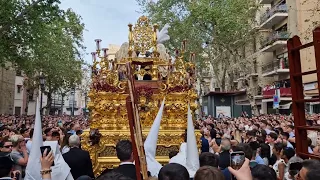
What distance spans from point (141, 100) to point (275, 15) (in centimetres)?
2454

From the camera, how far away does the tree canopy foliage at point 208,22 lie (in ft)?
92.9

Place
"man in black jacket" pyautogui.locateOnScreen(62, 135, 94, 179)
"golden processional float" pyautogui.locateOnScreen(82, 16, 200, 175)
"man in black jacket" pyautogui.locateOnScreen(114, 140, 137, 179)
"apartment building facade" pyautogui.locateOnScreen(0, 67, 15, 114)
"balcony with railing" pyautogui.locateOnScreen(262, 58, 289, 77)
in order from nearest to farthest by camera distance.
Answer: "man in black jacket" pyautogui.locateOnScreen(114, 140, 137, 179) < "man in black jacket" pyautogui.locateOnScreen(62, 135, 94, 179) < "golden processional float" pyautogui.locateOnScreen(82, 16, 200, 175) < "balcony with railing" pyautogui.locateOnScreen(262, 58, 289, 77) < "apartment building facade" pyautogui.locateOnScreen(0, 67, 15, 114)

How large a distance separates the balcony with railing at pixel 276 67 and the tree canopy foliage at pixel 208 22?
3.76 meters

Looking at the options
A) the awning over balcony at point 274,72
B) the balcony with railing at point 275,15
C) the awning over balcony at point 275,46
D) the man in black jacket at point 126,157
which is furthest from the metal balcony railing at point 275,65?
the man in black jacket at point 126,157

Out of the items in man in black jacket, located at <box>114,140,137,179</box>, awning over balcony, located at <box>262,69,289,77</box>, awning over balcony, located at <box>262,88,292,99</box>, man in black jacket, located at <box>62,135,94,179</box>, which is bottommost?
man in black jacket, located at <box>62,135,94,179</box>

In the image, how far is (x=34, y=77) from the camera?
31.6m

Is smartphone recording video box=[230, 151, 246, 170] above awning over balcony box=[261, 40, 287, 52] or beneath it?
beneath

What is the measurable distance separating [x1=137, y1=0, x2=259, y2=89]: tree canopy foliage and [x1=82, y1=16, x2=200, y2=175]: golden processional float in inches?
729

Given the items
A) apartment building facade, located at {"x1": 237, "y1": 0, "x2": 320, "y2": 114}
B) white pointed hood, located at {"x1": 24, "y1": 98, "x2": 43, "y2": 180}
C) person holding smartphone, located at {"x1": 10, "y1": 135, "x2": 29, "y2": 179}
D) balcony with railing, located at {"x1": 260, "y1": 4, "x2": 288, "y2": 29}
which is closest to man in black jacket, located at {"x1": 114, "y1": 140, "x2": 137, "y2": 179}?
white pointed hood, located at {"x1": 24, "y1": 98, "x2": 43, "y2": 180}

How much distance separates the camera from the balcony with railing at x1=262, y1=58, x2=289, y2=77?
102 ft

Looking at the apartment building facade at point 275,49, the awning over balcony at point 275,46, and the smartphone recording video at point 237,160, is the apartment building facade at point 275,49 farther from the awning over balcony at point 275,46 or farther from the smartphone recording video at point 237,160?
the smartphone recording video at point 237,160

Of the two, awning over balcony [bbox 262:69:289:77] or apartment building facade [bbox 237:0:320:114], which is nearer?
apartment building facade [bbox 237:0:320:114]

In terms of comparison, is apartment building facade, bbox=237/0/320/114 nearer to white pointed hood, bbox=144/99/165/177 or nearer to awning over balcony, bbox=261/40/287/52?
awning over balcony, bbox=261/40/287/52

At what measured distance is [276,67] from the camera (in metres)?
32.5
